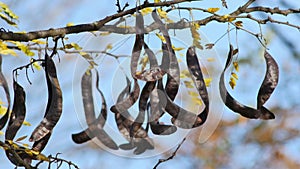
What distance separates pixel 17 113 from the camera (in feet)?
4.99

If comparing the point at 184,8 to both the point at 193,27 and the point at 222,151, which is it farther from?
the point at 222,151

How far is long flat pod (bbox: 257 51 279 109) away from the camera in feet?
4.88

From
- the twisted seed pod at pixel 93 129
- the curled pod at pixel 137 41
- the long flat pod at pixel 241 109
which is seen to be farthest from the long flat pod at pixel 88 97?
the long flat pod at pixel 241 109

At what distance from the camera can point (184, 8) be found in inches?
59.2

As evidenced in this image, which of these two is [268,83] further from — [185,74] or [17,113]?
[17,113]

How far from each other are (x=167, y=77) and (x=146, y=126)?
0.43 feet

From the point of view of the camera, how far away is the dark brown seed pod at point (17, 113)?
1.50m

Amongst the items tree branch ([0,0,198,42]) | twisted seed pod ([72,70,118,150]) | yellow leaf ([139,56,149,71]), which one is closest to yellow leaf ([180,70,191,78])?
yellow leaf ([139,56,149,71])

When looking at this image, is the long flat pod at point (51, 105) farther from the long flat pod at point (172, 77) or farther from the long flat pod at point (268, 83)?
the long flat pod at point (268, 83)

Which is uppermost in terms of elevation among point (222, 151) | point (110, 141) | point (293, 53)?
point (110, 141)

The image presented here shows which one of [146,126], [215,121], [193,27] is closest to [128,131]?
[146,126]

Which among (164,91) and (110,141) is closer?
(164,91)

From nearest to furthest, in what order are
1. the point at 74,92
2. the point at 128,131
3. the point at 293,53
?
the point at 128,131 < the point at 74,92 < the point at 293,53

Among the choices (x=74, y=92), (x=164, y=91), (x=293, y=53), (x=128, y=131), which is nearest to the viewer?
(x=164, y=91)
